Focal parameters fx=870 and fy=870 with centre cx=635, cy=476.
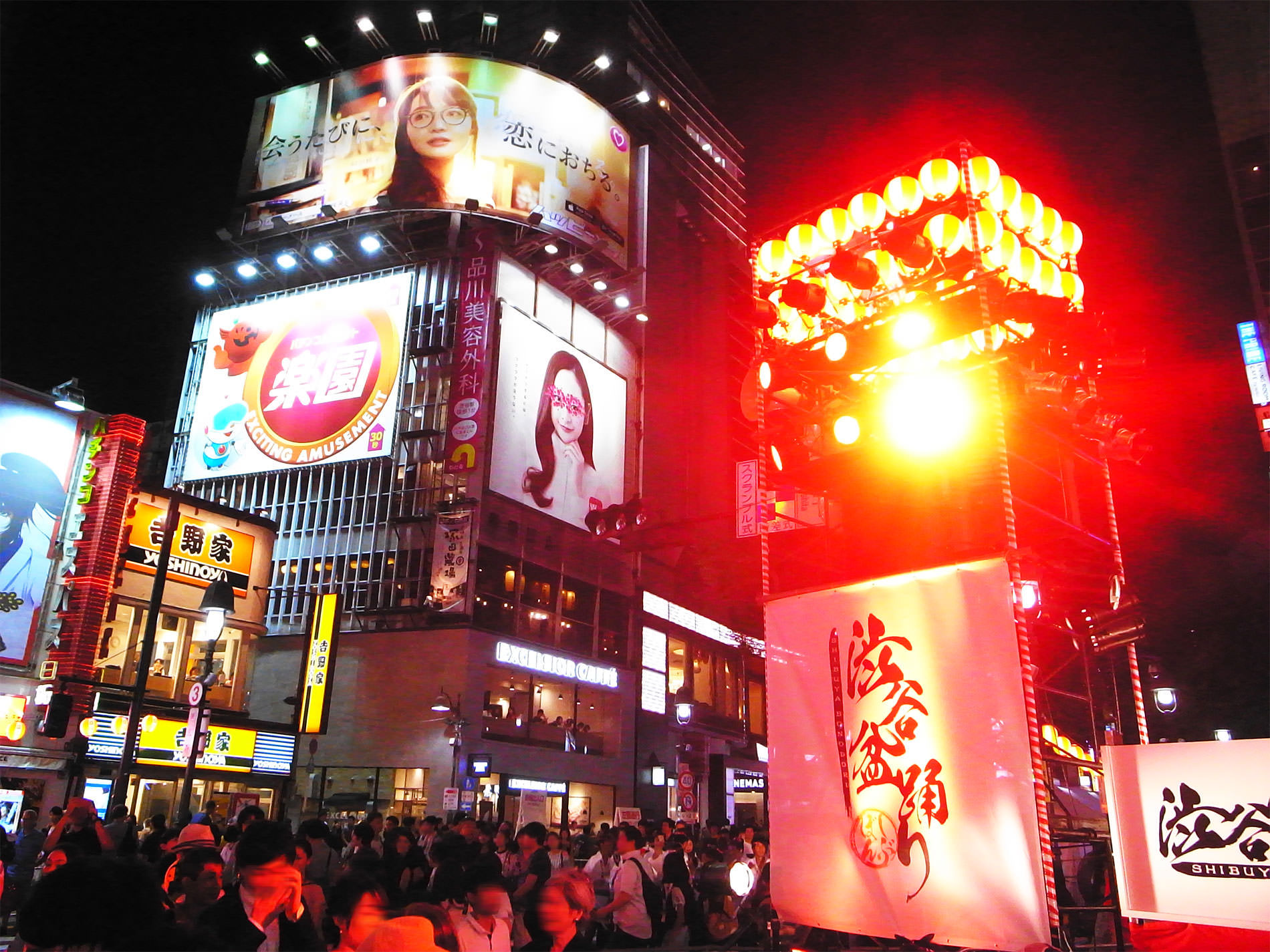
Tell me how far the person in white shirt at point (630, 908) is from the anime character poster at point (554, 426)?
21695mm

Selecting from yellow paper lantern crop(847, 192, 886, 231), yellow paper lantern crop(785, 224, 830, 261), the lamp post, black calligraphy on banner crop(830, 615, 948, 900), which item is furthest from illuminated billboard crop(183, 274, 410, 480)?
black calligraphy on banner crop(830, 615, 948, 900)

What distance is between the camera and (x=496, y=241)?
102 ft

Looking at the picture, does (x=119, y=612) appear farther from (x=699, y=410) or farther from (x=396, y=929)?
(x=699, y=410)

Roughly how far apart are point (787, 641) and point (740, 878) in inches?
164

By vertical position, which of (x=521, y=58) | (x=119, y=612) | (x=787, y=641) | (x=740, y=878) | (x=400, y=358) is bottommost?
(x=740, y=878)

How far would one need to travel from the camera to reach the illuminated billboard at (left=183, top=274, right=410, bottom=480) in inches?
1197

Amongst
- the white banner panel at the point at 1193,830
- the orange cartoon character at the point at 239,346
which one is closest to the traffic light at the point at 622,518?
the white banner panel at the point at 1193,830

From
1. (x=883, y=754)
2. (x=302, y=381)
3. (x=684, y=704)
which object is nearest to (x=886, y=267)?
(x=883, y=754)

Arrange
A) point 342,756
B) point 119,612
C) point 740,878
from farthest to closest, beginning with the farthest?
1. point 342,756
2. point 119,612
3. point 740,878

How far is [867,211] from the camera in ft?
23.8

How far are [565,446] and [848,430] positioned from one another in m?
25.2

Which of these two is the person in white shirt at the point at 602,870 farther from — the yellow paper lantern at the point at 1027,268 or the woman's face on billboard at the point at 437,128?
the woman's face on billboard at the point at 437,128

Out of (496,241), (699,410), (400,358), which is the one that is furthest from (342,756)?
(699,410)

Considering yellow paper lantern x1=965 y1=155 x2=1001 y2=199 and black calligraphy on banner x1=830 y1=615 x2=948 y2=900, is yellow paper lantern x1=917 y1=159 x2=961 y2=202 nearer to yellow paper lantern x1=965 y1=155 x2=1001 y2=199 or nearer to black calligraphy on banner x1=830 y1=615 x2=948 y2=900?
yellow paper lantern x1=965 y1=155 x2=1001 y2=199
